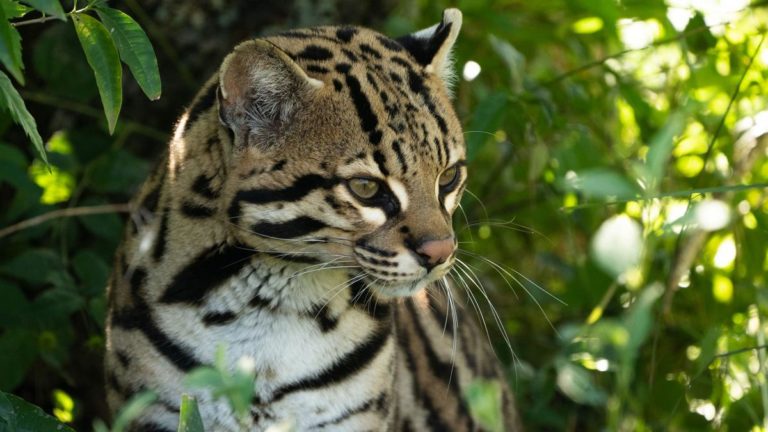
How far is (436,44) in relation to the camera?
3.34m

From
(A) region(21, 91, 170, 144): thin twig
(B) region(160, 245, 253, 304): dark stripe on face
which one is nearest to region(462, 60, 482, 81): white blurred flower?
(A) region(21, 91, 170, 144): thin twig

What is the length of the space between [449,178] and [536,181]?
6.08 ft

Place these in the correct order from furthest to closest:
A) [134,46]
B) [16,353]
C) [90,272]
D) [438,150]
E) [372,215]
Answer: [90,272] → [16,353] → [438,150] → [372,215] → [134,46]

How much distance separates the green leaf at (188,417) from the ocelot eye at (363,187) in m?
0.88

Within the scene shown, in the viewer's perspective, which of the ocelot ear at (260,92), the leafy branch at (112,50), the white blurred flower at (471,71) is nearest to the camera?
Result: the leafy branch at (112,50)

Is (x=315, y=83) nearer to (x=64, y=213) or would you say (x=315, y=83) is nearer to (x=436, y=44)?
(x=436, y=44)

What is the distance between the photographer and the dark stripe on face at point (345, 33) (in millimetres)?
3266

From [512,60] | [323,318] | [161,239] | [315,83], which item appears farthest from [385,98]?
[512,60]

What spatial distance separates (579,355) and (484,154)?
2251 millimetres

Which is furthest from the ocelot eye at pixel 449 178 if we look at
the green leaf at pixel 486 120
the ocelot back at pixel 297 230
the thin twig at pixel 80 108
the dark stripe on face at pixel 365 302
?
the thin twig at pixel 80 108

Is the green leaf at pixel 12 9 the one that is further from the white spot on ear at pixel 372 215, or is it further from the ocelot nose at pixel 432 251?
the ocelot nose at pixel 432 251

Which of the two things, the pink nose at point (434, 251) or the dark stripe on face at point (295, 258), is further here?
the dark stripe on face at point (295, 258)

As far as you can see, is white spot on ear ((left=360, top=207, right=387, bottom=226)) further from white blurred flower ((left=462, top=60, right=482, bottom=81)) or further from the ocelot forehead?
white blurred flower ((left=462, top=60, right=482, bottom=81))

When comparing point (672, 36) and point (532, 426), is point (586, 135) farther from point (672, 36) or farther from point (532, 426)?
point (532, 426)
